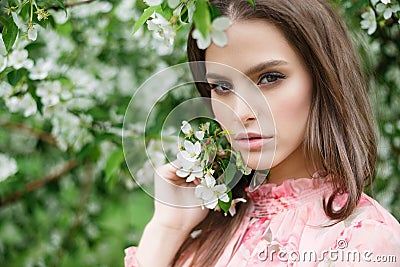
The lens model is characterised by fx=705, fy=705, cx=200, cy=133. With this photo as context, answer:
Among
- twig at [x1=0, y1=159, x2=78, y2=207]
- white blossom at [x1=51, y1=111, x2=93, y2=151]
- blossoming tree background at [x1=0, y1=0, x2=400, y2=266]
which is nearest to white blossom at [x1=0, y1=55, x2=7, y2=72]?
blossoming tree background at [x1=0, y1=0, x2=400, y2=266]

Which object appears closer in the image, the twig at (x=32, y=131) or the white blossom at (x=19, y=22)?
the white blossom at (x=19, y=22)

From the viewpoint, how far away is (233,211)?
4.48ft

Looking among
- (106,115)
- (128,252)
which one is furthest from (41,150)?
(128,252)

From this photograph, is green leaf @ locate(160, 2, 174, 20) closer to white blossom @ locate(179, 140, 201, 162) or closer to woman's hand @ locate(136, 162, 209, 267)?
white blossom @ locate(179, 140, 201, 162)

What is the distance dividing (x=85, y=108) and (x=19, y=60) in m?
Answer: 0.51

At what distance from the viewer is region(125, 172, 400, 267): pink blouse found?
1166 mm

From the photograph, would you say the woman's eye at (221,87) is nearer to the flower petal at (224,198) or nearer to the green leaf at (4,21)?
the flower petal at (224,198)

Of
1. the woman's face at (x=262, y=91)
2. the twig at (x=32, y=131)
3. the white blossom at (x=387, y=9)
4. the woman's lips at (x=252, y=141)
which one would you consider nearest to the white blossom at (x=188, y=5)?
the woman's face at (x=262, y=91)

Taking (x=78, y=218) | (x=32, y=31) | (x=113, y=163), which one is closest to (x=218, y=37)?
(x=32, y=31)

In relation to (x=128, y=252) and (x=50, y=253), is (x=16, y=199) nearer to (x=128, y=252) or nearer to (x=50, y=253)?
(x=50, y=253)

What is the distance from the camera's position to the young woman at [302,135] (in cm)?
121

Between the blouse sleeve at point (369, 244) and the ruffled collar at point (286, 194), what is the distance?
5.0 inches

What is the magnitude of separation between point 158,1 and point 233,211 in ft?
1.51

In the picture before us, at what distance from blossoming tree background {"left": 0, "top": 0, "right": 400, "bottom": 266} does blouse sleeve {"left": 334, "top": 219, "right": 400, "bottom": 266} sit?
19 cm
